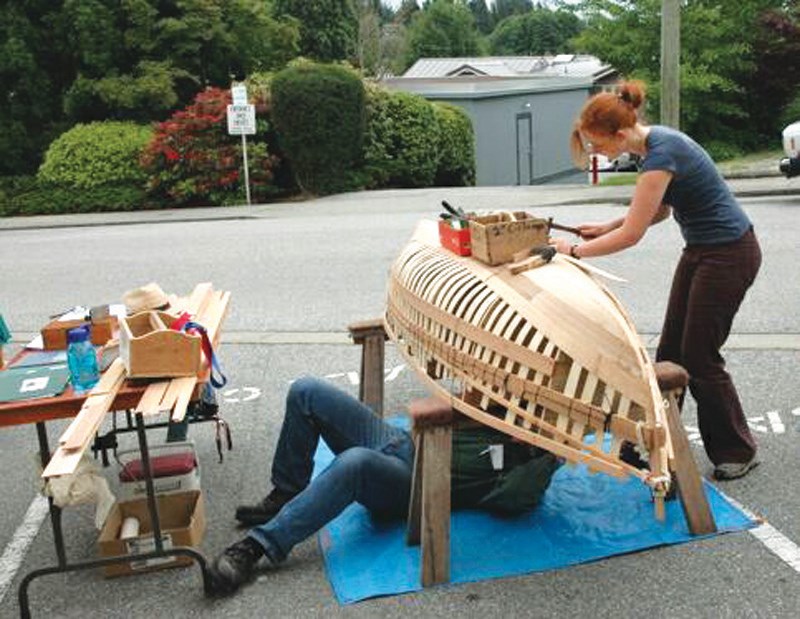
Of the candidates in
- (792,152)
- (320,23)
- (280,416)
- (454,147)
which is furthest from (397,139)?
(320,23)

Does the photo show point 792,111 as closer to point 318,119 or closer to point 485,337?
point 318,119

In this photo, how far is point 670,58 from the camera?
55.8 feet

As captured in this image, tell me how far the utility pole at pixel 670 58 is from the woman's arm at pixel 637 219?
526 inches

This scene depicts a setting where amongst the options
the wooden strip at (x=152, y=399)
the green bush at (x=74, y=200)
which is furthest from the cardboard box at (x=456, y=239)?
the green bush at (x=74, y=200)

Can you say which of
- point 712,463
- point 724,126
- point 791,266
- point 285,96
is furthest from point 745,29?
point 712,463

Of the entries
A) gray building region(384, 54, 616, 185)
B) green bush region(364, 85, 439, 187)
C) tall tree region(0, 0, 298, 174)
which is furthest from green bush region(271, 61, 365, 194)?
gray building region(384, 54, 616, 185)

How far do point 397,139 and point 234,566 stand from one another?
1791 cm

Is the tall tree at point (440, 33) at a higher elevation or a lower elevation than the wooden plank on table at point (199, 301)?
higher

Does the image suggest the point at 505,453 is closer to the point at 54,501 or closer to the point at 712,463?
the point at 712,463

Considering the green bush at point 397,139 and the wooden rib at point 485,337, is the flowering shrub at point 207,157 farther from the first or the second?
the wooden rib at point 485,337

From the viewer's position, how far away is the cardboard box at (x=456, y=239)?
187 inches

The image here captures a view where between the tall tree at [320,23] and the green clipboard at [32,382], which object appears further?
the tall tree at [320,23]

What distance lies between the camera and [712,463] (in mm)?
4984

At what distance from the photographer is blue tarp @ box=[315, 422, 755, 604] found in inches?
163
